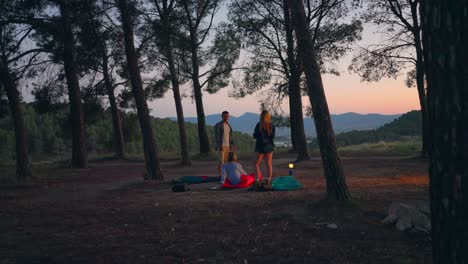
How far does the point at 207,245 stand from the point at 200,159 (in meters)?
19.6

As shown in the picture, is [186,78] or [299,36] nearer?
[299,36]

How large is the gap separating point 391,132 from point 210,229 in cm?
5804

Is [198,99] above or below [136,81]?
above

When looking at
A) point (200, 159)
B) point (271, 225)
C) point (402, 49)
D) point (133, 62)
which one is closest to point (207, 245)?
point (271, 225)

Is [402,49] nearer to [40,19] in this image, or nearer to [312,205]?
[312,205]

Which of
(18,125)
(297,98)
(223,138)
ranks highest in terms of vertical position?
(297,98)

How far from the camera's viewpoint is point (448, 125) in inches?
98.0

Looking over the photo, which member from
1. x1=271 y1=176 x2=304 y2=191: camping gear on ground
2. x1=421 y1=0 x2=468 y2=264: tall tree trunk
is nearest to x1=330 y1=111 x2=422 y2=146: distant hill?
x1=271 y1=176 x2=304 y2=191: camping gear on ground

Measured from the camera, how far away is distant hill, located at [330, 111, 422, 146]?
51.8 m

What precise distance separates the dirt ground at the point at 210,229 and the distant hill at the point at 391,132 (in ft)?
136

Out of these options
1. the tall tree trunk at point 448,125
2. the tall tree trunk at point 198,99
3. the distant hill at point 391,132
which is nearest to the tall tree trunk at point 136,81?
the tall tree trunk at point 198,99

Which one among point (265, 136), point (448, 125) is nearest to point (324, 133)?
point (265, 136)

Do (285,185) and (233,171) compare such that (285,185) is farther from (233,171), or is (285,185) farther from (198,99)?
(198,99)

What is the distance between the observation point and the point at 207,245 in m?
5.24
